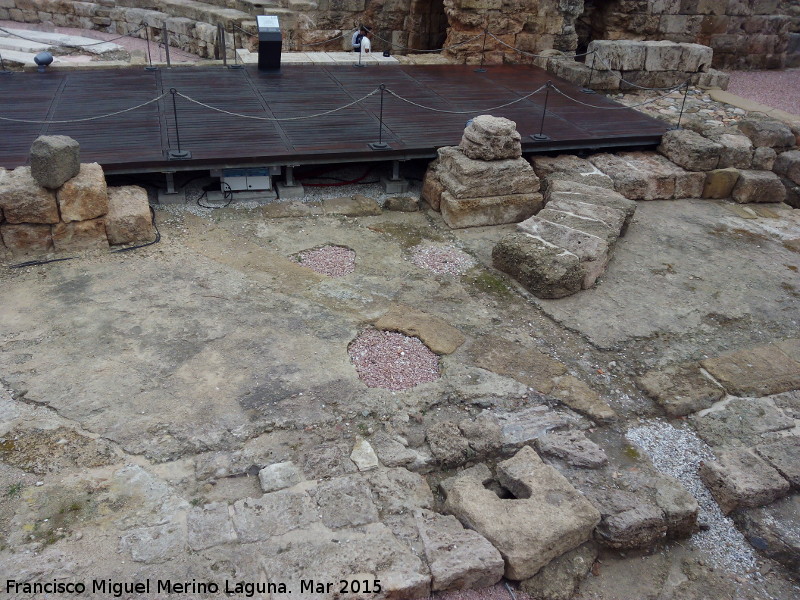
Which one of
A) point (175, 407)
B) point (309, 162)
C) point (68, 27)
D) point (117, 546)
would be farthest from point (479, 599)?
point (68, 27)

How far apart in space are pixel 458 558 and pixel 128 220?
15.9ft

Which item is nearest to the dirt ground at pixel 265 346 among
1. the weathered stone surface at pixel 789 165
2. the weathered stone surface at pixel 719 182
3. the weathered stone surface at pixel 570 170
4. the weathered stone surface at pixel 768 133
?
the weathered stone surface at pixel 570 170

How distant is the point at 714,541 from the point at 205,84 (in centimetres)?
881

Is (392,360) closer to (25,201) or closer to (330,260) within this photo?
(330,260)

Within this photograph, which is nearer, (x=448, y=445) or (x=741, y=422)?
(x=448, y=445)

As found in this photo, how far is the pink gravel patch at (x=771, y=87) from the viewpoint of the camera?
13.0 meters

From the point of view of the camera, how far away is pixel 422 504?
13.5ft

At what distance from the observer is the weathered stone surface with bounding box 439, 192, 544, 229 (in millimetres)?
7660

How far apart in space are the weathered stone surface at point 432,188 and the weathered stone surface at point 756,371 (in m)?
3.58

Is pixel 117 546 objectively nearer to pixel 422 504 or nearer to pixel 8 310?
pixel 422 504

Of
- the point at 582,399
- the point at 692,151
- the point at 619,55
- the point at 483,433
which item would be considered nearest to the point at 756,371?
the point at 582,399

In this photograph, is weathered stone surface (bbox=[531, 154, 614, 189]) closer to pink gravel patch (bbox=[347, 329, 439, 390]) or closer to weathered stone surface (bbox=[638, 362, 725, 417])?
weathered stone surface (bbox=[638, 362, 725, 417])

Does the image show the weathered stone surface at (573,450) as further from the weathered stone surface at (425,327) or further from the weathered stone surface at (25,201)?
the weathered stone surface at (25,201)

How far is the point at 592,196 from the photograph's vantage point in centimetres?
770
